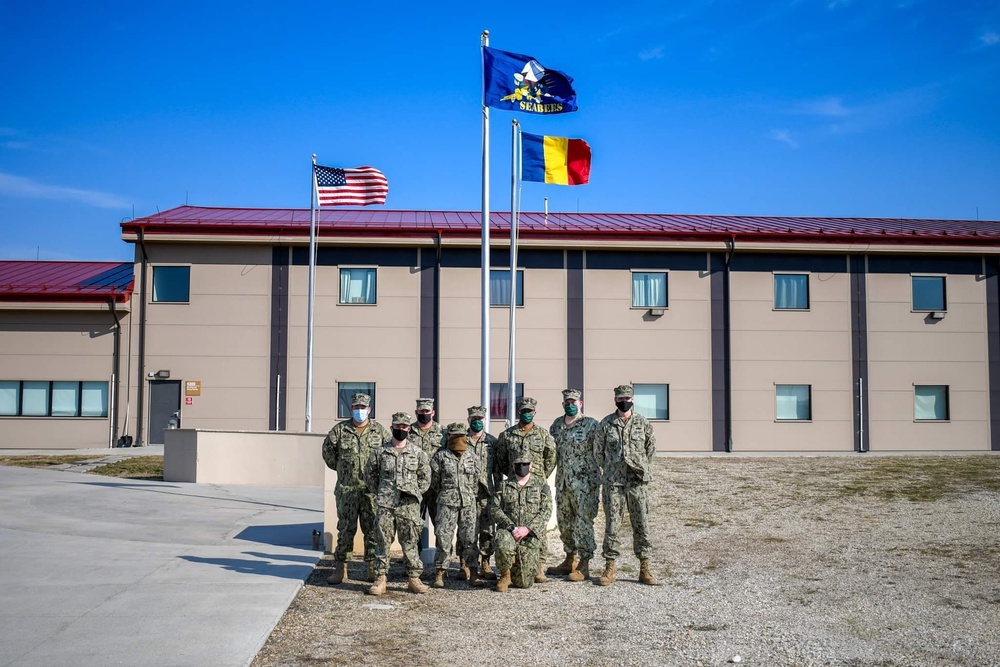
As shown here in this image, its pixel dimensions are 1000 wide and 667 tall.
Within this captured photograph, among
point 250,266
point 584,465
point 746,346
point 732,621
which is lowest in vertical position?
point 732,621

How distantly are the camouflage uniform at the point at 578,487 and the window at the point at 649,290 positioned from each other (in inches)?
683

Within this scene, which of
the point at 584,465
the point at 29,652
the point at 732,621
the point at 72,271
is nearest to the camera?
the point at 29,652

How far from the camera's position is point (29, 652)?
652 centimetres

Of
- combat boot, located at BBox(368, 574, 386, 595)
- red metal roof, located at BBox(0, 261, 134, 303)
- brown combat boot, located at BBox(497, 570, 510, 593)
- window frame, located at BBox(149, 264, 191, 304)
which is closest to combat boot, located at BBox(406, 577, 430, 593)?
combat boot, located at BBox(368, 574, 386, 595)

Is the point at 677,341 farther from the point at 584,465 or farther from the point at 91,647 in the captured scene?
the point at 91,647

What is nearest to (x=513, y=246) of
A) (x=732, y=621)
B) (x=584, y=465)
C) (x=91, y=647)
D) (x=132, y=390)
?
(x=584, y=465)

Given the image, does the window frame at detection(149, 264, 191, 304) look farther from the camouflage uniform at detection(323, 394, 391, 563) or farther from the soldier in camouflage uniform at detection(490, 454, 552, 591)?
the soldier in camouflage uniform at detection(490, 454, 552, 591)

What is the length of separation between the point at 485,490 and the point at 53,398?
819 inches

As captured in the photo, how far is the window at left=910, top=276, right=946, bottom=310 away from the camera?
2825cm

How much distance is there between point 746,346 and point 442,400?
9174 millimetres

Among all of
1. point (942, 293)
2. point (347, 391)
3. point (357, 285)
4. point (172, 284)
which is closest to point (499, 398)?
point (347, 391)

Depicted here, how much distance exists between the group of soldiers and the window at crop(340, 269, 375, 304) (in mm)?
A: 17039

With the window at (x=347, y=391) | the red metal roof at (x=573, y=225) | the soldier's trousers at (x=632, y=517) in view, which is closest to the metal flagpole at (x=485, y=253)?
the soldier's trousers at (x=632, y=517)

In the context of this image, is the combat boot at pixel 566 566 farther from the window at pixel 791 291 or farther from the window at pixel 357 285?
the window at pixel 791 291
